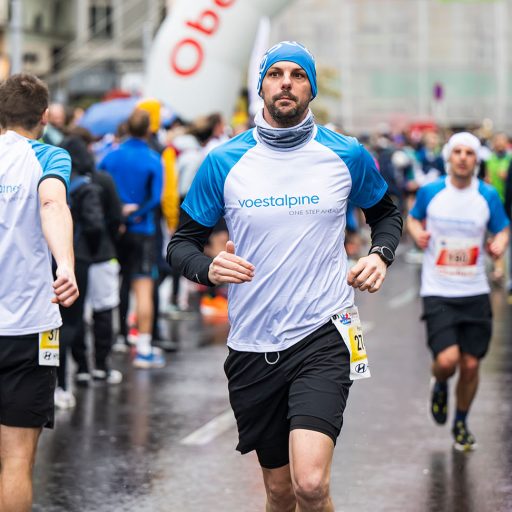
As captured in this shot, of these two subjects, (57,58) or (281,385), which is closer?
(281,385)

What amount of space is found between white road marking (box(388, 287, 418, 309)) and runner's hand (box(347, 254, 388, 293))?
10878mm

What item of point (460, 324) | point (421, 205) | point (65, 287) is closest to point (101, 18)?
point (421, 205)

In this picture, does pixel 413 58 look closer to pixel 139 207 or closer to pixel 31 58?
pixel 31 58

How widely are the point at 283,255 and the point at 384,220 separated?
1.75 feet

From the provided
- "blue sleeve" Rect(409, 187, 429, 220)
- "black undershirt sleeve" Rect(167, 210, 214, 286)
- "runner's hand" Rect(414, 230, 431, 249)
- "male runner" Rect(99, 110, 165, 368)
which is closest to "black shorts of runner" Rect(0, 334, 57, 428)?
"black undershirt sleeve" Rect(167, 210, 214, 286)

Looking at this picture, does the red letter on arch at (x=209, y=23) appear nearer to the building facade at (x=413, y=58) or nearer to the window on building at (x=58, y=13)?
the building facade at (x=413, y=58)

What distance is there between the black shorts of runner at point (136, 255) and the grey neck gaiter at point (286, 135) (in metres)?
6.28

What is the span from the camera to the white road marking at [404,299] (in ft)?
53.2

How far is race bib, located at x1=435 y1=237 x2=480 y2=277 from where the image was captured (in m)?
8.44

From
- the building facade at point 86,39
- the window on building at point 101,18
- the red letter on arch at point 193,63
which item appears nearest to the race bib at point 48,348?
the red letter on arch at point 193,63

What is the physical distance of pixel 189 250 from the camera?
213 inches

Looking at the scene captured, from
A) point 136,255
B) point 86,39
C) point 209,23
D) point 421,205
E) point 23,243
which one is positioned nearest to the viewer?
point 23,243

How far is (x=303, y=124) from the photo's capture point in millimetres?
5395

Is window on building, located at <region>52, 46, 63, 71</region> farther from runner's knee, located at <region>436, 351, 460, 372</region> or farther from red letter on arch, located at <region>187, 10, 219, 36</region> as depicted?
runner's knee, located at <region>436, 351, 460, 372</region>
